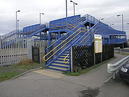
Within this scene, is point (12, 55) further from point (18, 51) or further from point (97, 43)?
point (97, 43)

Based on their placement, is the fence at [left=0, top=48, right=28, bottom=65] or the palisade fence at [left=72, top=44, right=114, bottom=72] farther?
the fence at [left=0, top=48, right=28, bottom=65]

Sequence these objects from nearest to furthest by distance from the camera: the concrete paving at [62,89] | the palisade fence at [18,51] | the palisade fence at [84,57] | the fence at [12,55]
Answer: the concrete paving at [62,89] → the palisade fence at [84,57] → the fence at [12,55] → the palisade fence at [18,51]

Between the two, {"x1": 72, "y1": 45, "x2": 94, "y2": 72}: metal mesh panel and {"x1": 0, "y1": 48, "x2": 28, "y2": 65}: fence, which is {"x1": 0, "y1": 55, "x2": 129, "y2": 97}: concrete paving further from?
{"x1": 0, "y1": 48, "x2": 28, "y2": 65}: fence

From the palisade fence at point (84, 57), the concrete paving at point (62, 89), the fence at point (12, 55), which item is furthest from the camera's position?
the fence at point (12, 55)

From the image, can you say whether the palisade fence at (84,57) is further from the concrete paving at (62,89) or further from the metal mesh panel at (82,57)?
the concrete paving at (62,89)

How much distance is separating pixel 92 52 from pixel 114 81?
4048 mm

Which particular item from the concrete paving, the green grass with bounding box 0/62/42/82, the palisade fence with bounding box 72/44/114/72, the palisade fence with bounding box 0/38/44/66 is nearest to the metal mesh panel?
the palisade fence with bounding box 72/44/114/72

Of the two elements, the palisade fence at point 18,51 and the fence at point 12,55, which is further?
the palisade fence at point 18,51

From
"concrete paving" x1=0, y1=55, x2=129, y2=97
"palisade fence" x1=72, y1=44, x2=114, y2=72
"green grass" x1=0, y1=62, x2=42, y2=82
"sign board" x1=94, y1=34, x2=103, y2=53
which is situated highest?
"sign board" x1=94, y1=34, x2=103, y2=53

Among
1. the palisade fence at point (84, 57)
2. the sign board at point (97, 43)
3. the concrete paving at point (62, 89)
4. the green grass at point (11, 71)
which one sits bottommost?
the concrete paving at point (62, 89)

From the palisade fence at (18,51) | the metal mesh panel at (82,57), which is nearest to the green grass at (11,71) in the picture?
the palisade fence at (18,51)

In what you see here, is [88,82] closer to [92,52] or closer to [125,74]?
[125,74]

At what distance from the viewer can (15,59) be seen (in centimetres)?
1087

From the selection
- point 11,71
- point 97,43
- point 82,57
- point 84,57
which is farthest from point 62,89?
point 97,43
